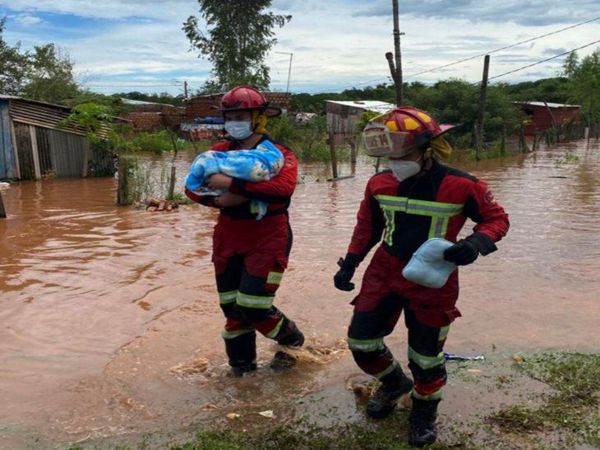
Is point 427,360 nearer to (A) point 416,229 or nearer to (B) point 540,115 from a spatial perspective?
(A) point 416,229

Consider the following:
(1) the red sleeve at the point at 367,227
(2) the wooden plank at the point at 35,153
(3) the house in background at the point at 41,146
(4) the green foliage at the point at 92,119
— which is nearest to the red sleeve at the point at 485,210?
(1) the red sleeve at the point at 367,227

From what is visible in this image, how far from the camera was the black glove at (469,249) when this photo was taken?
312 cm

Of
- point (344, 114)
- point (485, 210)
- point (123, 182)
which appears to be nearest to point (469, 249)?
point (485, 210)

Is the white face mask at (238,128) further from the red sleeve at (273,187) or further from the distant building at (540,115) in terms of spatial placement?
the distant building at (540,115)

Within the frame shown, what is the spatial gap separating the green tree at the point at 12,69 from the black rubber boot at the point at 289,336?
3159 cm

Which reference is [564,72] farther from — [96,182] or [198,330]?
[198,330]

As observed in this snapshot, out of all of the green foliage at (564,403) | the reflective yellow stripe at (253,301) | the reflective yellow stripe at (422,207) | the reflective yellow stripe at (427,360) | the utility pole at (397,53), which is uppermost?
the utility pole at (397,53)

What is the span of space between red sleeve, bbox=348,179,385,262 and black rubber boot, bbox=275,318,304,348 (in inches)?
40.6

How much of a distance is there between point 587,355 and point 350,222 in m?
6.68

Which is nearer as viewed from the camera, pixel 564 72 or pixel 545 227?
pixel 545 227

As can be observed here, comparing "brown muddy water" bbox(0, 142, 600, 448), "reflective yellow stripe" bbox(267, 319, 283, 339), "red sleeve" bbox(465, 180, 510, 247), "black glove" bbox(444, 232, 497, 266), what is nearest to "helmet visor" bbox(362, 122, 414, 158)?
"red sleeve" bbox(465, 180, 510, 247)

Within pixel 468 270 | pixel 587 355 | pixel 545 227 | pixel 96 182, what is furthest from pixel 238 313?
pixel 96 182

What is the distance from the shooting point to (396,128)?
11.2ft

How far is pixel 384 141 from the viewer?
343 centimetres
